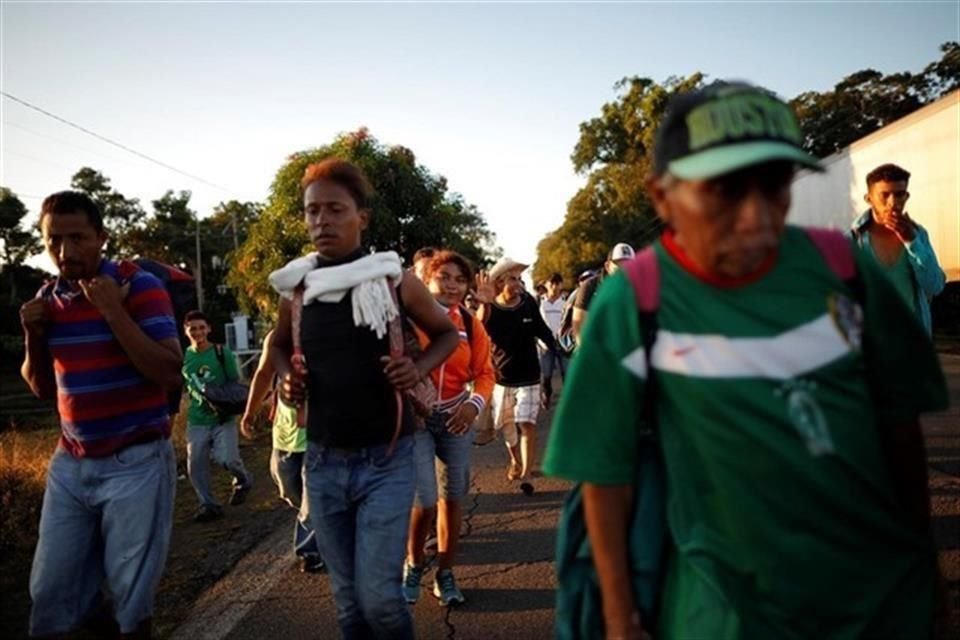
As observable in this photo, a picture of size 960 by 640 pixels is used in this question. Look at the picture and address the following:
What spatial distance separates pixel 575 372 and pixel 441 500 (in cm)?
305

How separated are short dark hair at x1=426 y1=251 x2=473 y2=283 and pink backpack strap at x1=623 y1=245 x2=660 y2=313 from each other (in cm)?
321

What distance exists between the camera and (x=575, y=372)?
1.51 meters

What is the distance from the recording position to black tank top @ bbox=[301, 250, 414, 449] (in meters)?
2.76

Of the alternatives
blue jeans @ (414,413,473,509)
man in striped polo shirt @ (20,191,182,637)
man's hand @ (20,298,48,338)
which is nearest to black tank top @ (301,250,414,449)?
man in striped polo shirt @ (20,191,182,637)

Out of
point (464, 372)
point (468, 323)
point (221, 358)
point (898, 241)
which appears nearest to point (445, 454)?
point (464, 372)

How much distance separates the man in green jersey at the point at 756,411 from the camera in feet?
4.59

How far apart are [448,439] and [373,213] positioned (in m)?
15.0

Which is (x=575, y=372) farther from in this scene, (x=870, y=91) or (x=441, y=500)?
(x=870, y=91)

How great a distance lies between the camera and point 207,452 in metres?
6.75

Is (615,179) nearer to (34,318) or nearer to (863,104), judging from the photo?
(863,104)

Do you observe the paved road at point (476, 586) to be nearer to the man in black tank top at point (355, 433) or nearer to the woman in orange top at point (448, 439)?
the woman in orange top at point (448, 439)

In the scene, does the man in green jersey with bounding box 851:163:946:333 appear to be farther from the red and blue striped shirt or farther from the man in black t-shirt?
the red and blue striped shirt

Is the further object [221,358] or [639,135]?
[639,135]

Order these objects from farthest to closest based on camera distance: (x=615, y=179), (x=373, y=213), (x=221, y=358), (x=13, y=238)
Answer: (x=615, y=179) → (x=13, y=238) → (x=373, y=213) → (x=221, y=358)
